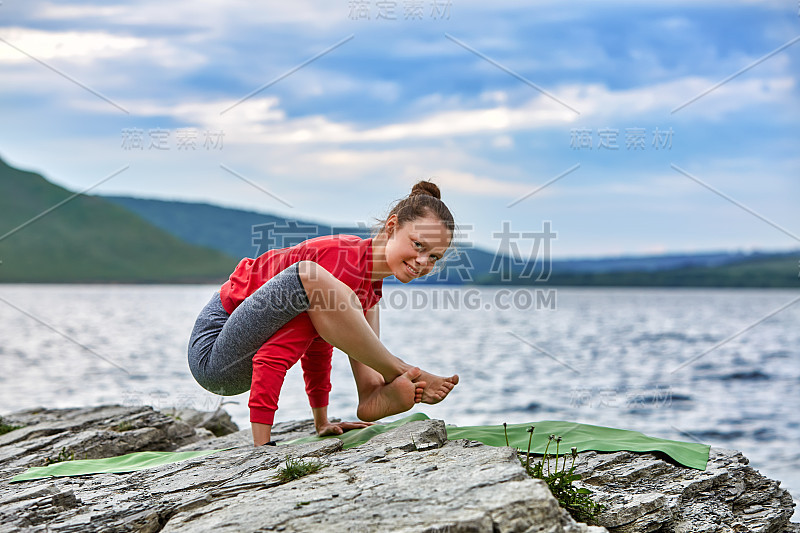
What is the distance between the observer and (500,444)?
4.56 m

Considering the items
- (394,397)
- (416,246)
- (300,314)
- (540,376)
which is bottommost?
(540,376)

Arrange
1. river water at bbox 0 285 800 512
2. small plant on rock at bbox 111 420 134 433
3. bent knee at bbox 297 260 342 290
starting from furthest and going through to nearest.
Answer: river water at bbox 0 285 800 512
small plant on rock at bbox 111 420 134 433
bent knee at bbox 297 260 342 290

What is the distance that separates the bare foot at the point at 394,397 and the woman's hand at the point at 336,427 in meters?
0.28

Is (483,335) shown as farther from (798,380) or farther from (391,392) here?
(391,392)

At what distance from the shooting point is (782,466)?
400 inches

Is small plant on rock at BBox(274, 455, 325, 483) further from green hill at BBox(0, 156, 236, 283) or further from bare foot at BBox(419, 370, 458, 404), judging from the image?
green hill at BBox(0, 156, 236, 283)

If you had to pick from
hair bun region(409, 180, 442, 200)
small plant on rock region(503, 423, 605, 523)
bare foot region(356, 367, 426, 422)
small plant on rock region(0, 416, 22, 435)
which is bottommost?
small plant on rock region(0, 416, 22, 435)

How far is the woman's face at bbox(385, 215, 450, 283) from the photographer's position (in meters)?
4.53

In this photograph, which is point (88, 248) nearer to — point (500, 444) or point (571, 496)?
point (500, 444)

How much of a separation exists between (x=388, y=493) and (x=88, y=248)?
160723mm

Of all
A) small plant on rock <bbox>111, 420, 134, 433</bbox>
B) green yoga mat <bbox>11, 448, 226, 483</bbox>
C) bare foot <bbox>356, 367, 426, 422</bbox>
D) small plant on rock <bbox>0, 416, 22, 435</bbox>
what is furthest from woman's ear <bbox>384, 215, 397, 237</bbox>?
small plant on rock <bbox>0, 416, 22, 435</bbox>

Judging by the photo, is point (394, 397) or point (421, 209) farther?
point (421, 209)

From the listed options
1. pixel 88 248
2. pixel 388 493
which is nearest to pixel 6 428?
pixel 388 493

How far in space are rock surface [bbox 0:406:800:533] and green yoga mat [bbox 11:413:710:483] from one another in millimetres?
101
